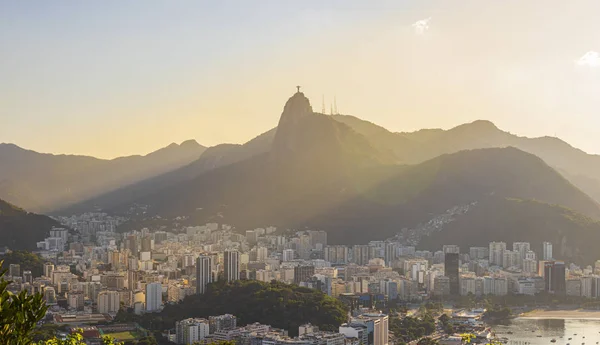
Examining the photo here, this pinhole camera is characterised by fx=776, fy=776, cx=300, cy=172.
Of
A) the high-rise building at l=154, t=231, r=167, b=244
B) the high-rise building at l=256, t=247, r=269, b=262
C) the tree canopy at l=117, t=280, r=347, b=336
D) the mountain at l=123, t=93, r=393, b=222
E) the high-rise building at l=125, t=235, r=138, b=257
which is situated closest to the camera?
the tree canopy at l=117, t=280, r=347, b=336

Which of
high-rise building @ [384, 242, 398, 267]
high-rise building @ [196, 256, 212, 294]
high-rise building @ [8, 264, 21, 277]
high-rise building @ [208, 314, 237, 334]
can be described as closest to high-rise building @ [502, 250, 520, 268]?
high-rise building @ [384, 242, 398, 267]

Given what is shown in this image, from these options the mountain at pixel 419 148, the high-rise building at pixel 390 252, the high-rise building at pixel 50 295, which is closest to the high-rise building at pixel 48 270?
the high-rise building at pixel 50 295

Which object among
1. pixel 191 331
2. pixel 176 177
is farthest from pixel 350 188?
pixel 191 331

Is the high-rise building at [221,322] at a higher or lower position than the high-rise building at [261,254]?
lower

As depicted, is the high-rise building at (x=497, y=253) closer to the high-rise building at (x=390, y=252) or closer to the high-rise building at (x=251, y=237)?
the high-rise building at (x=390, y=252)

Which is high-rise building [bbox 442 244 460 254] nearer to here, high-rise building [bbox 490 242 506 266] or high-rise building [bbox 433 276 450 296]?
high-rise building [bbox 490 242 506 266]
